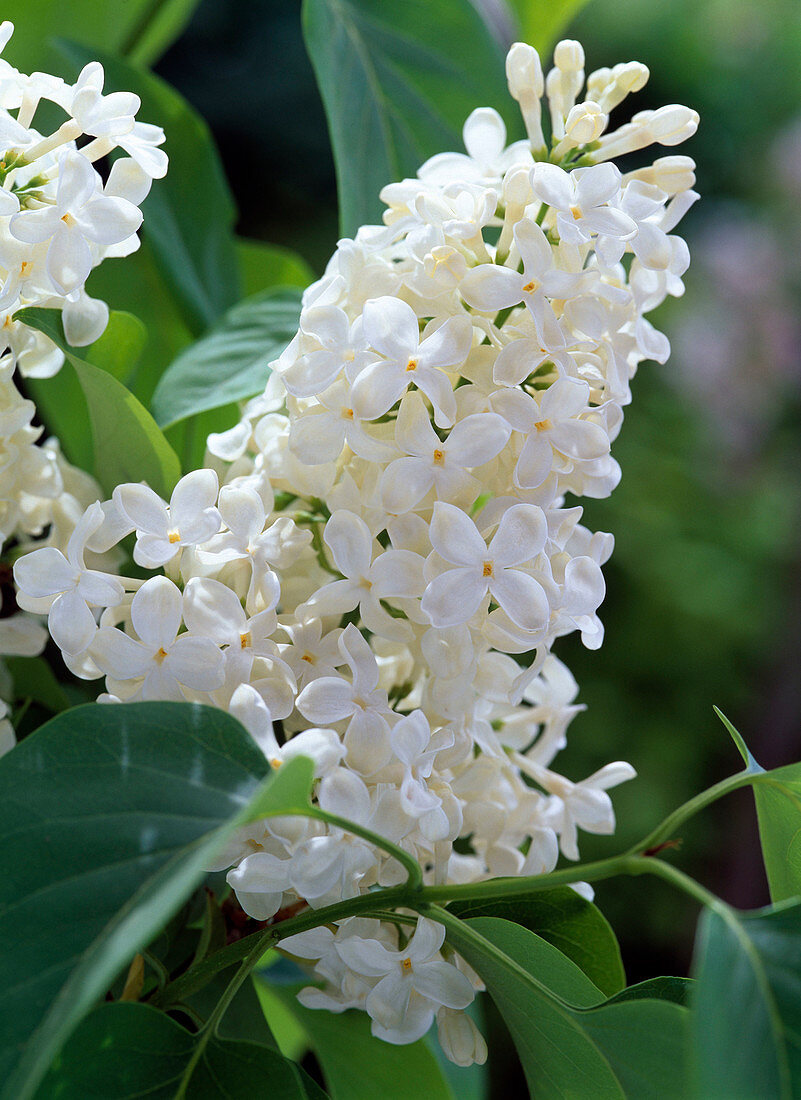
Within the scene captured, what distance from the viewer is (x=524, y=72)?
0.69 ft

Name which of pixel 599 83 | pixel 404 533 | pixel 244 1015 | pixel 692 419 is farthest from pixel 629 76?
pixel 692 419

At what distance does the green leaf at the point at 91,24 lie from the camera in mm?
313

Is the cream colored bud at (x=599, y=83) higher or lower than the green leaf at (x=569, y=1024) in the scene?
higher

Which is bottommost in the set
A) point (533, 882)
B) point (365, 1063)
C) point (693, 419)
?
point (693, 419)

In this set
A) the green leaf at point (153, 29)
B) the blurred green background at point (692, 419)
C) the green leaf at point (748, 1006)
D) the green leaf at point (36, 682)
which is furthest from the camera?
the blurred green background at point (692, 419)

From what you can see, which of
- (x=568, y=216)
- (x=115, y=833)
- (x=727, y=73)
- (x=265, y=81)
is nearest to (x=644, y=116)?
(x=568, y=216)

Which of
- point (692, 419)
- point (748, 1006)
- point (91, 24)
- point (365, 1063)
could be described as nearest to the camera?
point (748, 1006)

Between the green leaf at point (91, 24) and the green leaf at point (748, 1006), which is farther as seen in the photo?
the green leaf at point (91, 24)

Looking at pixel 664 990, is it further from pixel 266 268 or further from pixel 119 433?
pixel 266 268

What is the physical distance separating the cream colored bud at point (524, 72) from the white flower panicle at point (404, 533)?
0.07ft

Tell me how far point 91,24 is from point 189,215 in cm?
8

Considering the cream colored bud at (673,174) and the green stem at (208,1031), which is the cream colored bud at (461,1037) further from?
the cream colored bud at (673,174)

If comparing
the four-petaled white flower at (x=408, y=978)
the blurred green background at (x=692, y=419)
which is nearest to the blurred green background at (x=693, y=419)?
the blurred green background at (x=692, y=419)

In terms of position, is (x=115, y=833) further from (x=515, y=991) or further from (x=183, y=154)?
(x=183, y=154)
